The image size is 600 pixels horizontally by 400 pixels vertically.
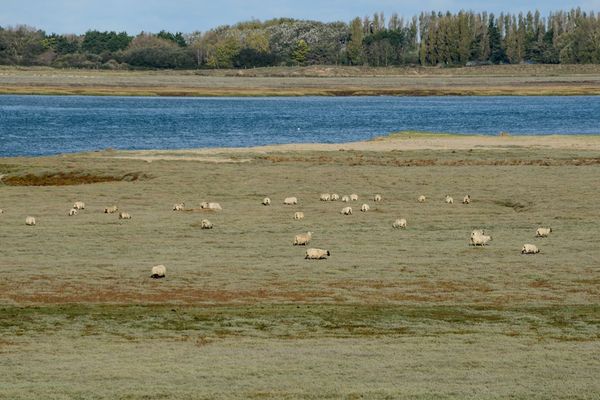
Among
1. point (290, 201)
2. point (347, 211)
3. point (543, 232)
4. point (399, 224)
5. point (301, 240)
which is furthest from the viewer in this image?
point (290, 201)

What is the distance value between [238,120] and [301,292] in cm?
9274

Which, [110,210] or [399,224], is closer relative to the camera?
[399,224]

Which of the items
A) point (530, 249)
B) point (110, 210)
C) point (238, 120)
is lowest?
point (238, 120)

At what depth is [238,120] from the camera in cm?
11556

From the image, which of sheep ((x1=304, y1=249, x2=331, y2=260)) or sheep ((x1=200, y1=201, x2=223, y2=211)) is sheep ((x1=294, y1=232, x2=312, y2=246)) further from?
sheep ((x1=200, y1=201, x2=223, y2=211))

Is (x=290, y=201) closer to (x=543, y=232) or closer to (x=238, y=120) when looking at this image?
(x=543, y=232)

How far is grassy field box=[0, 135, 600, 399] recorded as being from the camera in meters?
16.7

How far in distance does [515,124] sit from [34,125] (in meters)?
43.9

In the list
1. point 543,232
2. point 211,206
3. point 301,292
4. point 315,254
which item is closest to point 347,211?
point 211,206

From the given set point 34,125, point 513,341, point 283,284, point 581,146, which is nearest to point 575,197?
point 283,284

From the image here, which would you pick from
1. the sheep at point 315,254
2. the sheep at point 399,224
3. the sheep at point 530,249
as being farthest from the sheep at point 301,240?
the sheep at point 530,249

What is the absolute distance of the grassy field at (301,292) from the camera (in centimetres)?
1669

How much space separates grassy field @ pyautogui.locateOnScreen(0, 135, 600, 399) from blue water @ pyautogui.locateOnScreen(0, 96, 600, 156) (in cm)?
3663

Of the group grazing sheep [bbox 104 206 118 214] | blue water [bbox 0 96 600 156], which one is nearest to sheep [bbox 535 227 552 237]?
grazing sheep [bbox 104 206 118 214]
